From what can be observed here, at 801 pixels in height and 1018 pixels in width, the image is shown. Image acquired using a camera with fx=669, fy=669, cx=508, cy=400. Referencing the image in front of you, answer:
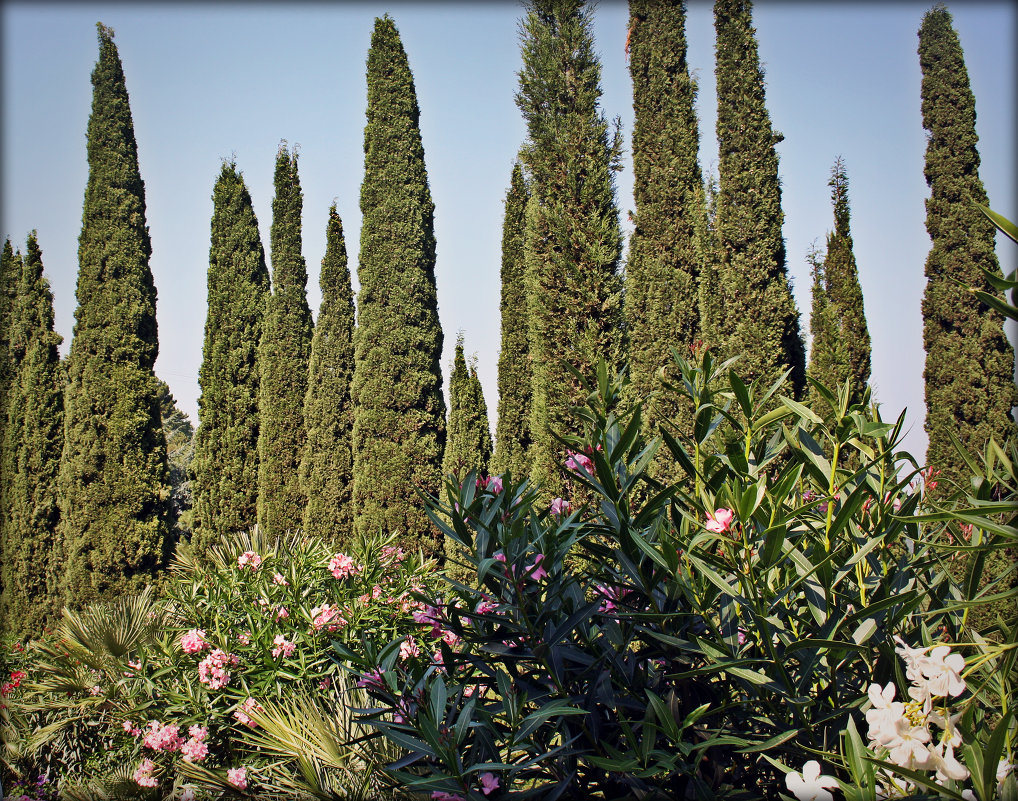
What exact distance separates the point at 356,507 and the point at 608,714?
8.66 metres

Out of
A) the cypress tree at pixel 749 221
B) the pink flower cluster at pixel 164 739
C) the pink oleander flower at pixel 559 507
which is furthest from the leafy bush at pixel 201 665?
the cypress tree at pixel 749 221

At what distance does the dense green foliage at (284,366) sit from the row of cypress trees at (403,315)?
1.6 inches

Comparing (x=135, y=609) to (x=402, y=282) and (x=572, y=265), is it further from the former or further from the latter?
(x=402, y=282)

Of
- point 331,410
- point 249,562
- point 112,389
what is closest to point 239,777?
point 249,562

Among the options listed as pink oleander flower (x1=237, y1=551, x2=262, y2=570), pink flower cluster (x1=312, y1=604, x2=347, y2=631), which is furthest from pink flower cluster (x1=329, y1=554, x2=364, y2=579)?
pink oleander flower (x1=237, y1=551, x2=262, y2=570)

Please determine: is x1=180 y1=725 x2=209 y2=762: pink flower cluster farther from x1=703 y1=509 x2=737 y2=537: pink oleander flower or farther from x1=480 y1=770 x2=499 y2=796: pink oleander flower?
x1=703 y1=509 x2=737 y2=537: pink oleander flower

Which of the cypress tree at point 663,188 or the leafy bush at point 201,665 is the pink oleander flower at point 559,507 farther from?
the cypress tree at point 663,188

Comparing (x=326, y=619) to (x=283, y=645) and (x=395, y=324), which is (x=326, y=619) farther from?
(x=395, y=324)

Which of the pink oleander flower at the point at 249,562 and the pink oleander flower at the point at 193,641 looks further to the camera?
the pink oleander flower at the point at 249,562

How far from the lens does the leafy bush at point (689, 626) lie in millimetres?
1551

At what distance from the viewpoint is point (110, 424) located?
33.8 feet

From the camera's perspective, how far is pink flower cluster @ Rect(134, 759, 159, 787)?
11.4 ft

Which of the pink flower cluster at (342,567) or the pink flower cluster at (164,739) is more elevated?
the pink flower cluster at (342,567)

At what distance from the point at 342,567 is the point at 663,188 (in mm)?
7471
